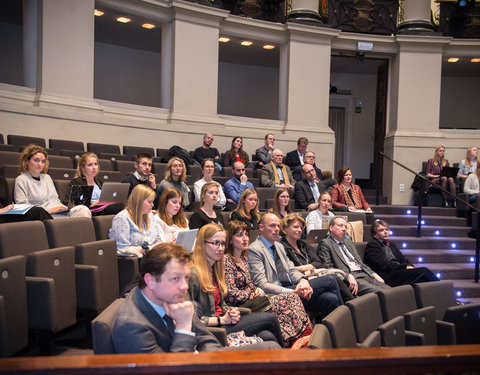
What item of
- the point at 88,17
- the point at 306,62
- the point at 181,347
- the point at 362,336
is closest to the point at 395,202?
the point at 306,62

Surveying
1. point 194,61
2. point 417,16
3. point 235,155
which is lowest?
point 235,155

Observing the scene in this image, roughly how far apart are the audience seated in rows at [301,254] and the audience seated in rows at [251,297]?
1.96 ft

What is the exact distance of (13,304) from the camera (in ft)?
7.64

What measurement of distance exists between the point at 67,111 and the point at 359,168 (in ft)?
24.8

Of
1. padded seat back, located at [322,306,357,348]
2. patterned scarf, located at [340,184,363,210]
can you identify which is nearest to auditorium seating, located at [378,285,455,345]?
padded seat back, located at [322,306,357,348]

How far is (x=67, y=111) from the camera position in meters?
6.46

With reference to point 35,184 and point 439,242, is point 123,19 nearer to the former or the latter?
point 35,184

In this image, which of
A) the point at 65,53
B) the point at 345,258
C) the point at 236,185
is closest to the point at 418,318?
the point at 345,258

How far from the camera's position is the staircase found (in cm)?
552

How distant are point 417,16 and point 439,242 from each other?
4871 mm

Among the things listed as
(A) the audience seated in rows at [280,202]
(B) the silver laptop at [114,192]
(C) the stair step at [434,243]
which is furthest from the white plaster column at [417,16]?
(B) the silver laptop at [114,192]

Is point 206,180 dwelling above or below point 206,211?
above

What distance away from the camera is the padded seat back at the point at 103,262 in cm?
289

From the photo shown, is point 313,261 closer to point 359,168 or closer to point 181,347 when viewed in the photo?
point 181,347
